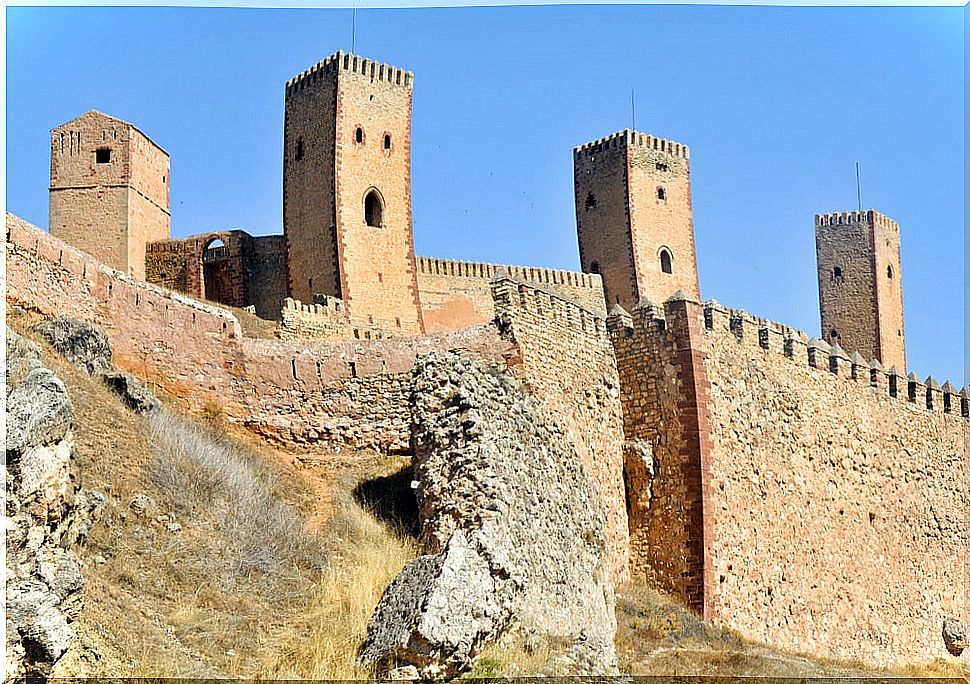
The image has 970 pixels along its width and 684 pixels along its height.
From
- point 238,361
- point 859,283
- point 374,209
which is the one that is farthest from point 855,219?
point 238,361

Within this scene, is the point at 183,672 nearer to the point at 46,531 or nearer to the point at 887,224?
the point at 46,531

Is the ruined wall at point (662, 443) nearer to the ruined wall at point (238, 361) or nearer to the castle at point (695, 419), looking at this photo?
the castle at point (695, 419)

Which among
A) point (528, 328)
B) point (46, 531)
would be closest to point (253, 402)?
point (528, 328)

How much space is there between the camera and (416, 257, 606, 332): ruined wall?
31.0 m

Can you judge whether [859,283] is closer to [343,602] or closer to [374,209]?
[374,209]

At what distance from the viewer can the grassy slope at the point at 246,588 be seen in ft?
28.4

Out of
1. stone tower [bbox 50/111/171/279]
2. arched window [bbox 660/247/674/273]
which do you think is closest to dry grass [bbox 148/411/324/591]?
stone tower [bbox 50/111/171/279]

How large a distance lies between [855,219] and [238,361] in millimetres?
26718

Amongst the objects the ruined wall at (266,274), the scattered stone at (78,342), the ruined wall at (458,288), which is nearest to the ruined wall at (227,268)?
the ruined wall at (266,274)

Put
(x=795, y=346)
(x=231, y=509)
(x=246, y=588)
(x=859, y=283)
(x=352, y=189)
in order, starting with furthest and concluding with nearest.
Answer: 1. (x=859, y=283)
2. (x=352, y=189)
3. (x=795, y=346)
4. (x=231, y=509)
5. (x=246, y=588)

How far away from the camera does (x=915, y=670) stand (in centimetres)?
1673

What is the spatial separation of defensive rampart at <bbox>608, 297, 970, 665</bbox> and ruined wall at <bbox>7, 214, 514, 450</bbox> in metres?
2.50

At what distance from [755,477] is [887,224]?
24649 millimetres

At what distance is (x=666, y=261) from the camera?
35750 mm
